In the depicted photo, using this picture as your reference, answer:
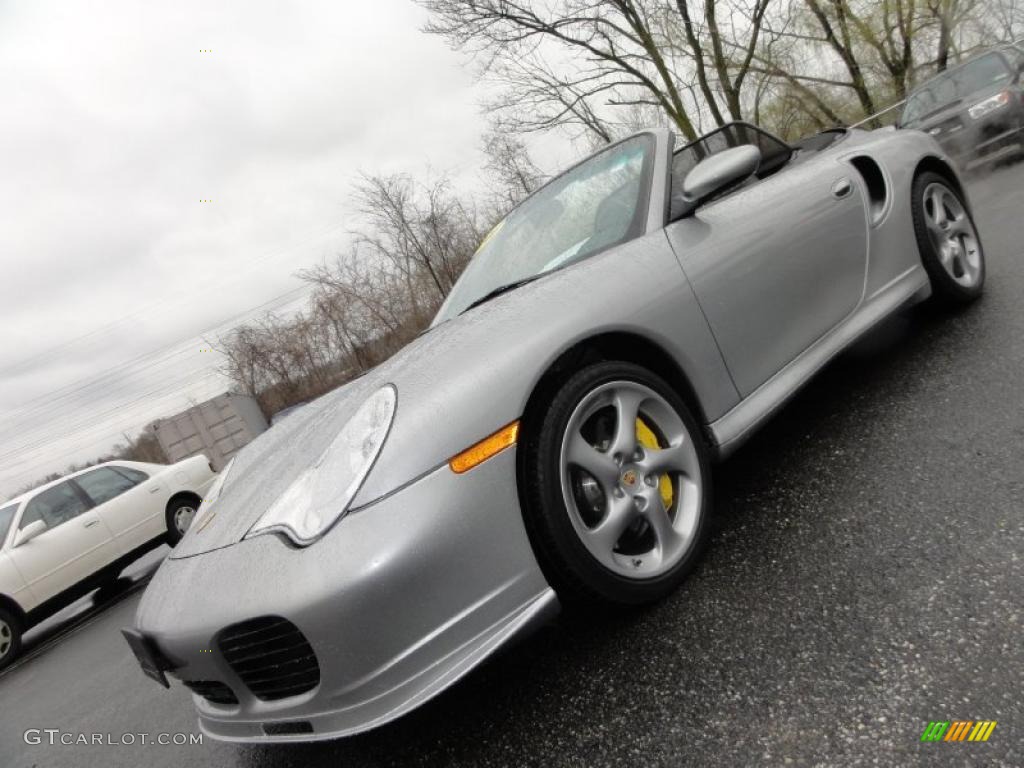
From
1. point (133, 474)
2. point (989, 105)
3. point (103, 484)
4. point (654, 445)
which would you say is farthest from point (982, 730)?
point (989, 105)

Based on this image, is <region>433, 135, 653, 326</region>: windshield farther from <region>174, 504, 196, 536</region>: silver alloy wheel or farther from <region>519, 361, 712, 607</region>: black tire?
<region>174, 504, 196, 536</region>: silver alloy wheel

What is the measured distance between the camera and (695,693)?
1519 millimetres

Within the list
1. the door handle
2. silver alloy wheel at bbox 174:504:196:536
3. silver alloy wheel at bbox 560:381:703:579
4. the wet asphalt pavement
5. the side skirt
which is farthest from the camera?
silver alloy wheel at bbox 174:504:196:536

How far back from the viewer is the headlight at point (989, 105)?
26.3ft

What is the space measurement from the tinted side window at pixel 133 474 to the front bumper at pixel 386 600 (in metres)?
6.38

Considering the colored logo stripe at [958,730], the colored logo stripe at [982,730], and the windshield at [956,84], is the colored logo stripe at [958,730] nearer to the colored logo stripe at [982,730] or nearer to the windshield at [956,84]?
the colored logo stripe at [982,730]

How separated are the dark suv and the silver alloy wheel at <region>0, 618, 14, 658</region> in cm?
1168

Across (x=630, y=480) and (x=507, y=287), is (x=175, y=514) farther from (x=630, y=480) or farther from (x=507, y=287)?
(x=630, y=480)

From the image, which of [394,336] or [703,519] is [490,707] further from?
[394,336]

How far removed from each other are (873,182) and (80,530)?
7.11m

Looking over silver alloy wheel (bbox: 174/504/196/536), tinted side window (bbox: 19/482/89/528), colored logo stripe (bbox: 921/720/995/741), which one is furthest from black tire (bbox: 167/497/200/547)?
colored logo stripe (bbox: 921/720/995/741)

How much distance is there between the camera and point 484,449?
157 centimetres

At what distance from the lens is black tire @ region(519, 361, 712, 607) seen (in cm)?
161

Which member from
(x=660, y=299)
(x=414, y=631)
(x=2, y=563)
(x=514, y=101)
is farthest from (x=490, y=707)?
(x=514, y=101)
